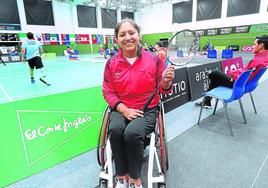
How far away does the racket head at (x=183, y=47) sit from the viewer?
1676 mm

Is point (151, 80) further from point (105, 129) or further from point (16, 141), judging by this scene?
point (16, 141)

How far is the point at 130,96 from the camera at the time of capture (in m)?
1.47

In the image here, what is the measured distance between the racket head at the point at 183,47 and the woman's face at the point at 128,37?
386mm

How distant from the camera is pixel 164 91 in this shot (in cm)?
151

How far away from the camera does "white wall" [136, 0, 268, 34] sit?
12378 millimetres

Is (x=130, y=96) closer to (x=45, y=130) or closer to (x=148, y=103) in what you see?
(x=148, y=103)

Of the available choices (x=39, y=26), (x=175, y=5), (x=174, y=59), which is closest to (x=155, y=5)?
(x=175, y=5)

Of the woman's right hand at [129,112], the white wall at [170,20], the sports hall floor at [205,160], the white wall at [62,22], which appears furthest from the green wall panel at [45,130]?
the white wall at [62,22]

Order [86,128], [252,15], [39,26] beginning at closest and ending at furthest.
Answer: [86,128] < [252,15] < [39,26]

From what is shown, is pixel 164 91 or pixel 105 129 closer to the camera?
pixel 105 129

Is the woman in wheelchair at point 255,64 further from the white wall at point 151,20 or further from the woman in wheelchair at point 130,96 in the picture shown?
the white wall at point 151,20

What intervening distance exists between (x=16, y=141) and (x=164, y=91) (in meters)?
1.34

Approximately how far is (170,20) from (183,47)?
17269 millimetres

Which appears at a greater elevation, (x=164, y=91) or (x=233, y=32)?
(x=233, y=32)
